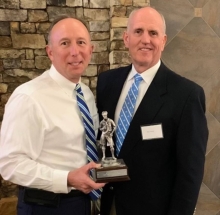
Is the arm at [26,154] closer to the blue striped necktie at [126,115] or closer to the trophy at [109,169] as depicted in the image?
the trophy at [109,169]

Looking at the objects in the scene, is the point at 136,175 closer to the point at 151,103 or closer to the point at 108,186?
the point at 108,186

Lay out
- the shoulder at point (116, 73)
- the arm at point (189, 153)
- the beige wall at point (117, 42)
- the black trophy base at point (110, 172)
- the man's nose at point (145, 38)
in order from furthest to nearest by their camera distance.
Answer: the beige wall at point (117, 42), the shoulder at point (116, 73), the man's nose at point (145, 38), the arm at point (189, 153), the black trophy base at point (110, 172)

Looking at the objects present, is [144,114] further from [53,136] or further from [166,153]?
[53,136]

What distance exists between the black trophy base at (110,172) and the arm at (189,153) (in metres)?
0.27

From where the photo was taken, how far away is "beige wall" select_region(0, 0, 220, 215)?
1.92 m

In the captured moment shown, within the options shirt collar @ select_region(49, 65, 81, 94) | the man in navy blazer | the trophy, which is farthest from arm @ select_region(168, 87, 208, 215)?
shirt collar @ select_region(49, 65, 81, 94)

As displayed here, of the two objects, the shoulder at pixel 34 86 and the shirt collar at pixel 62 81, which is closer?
the shoulder at pixel 34 86

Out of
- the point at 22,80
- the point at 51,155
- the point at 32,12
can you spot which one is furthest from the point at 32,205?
the point at 32,12

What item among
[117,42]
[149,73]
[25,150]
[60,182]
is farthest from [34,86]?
[117,42]

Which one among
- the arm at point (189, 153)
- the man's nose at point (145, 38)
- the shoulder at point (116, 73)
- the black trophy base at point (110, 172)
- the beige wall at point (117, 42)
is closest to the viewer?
the black trophy base at point (110, 172)

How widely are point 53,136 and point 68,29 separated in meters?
0.43

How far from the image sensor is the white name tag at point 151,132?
1.22m

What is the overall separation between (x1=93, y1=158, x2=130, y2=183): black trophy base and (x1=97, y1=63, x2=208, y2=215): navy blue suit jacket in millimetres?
155

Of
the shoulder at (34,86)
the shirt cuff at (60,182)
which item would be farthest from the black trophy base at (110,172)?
the shoulder at (34,86)
